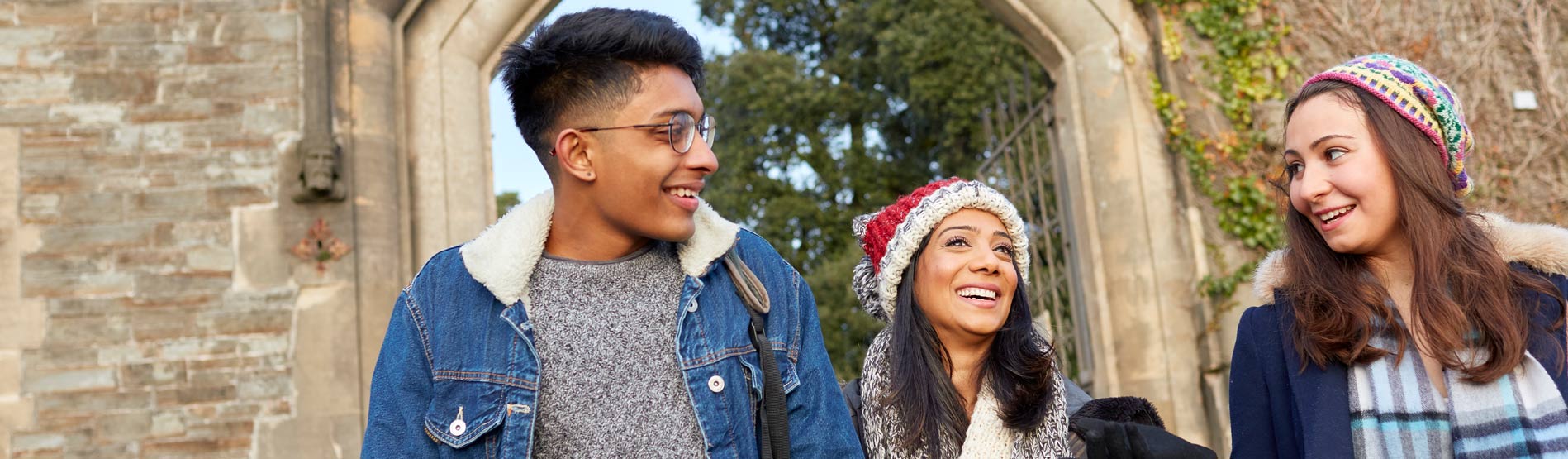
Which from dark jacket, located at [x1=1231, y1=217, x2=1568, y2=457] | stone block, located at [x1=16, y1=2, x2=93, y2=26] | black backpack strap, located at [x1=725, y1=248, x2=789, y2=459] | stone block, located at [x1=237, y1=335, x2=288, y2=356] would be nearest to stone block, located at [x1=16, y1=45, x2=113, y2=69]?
stone block, located at [x1=16, y1=2, x2=93, y2=26]

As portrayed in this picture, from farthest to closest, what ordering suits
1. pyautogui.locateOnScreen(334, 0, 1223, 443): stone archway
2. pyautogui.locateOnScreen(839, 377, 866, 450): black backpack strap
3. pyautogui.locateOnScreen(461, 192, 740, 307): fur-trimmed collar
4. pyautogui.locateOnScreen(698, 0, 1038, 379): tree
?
1. pyautogui.locateOnScreen(698, 0, 1038, 379): tree
2. pyautogui.locateOnScreen(334, 0, 1223, 443): stone archway
3. pyautogui.locateOnScreen(839, 377, 866, 450): black backpack strap
4. pyautogui.locateOnScreen(461, 192, 740, 307): fur-trimmed collar

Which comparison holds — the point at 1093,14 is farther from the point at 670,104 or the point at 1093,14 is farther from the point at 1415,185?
the point at 670,104

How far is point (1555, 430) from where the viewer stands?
1973mm

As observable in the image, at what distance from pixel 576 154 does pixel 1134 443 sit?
1043 mm

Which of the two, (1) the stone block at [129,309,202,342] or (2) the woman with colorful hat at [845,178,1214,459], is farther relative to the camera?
(1) the stone block at [129,309,202,342]

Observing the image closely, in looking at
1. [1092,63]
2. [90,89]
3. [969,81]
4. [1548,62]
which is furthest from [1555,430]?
[969,81]

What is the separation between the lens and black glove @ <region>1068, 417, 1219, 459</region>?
7.07 feet

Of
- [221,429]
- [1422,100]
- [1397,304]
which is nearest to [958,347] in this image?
[1397,304]

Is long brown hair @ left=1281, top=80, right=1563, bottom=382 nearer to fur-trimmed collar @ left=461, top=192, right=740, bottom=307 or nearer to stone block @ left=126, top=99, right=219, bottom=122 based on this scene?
fur-trimmed collar @ left=461, top=192, right=740, bottom=307

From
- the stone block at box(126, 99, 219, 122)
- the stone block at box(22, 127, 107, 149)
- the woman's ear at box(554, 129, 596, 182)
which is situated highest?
the stone block at box(126, 99, 219, 122)

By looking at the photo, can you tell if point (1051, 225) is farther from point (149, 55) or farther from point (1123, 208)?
point (149, 55)

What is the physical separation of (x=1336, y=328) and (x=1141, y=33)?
3.97 m

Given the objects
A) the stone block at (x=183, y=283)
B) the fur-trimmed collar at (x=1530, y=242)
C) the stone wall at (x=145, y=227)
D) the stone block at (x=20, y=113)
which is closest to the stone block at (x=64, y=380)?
the stone wall at (x=145, y=227)

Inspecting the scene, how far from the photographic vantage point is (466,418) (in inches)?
70.6
